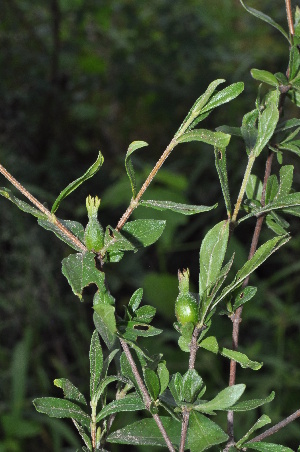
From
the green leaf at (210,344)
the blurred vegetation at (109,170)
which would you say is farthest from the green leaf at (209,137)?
the blurred vegetation at (109,170)

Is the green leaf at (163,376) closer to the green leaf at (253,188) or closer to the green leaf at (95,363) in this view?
the green leaf at (95,363)

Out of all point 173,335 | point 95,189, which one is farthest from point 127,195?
point 173,335

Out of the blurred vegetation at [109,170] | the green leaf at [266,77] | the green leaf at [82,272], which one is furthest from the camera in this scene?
the blurred vegetation at [109,170]

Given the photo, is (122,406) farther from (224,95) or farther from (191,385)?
(224,95)

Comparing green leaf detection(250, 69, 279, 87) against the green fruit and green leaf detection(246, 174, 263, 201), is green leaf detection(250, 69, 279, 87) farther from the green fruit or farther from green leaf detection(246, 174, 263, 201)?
the green fruit

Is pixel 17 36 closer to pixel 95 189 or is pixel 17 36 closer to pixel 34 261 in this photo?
pixel 95 189
